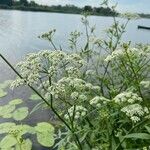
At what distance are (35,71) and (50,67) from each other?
207 millimetres

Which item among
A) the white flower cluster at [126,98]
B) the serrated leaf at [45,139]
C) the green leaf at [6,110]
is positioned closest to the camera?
the white flower cluster at [126,98]

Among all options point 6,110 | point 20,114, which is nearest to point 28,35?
point 6,110

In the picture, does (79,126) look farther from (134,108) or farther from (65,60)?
(134,108)

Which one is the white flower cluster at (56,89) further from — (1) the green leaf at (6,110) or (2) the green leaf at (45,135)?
(1) the green leaf at (6,110)

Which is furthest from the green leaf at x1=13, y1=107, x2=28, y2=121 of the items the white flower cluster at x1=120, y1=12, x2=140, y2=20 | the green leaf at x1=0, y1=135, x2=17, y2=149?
the white flower cluster at x1=120, y1=12, x2=140, y2=20

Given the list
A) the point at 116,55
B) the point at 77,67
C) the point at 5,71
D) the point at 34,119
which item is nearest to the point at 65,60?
the point at 77,67

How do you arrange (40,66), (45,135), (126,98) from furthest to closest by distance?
(45,135) < (40,66) < (126,98)

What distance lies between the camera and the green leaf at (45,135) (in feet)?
36.4

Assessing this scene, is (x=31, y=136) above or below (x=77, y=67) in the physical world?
below

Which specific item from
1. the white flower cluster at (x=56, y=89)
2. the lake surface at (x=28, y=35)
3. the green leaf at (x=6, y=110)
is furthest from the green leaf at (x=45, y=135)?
the white flower cluster at (x=56, y=89)

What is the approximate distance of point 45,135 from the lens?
37.3ft

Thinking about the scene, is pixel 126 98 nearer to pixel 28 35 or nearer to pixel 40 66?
pixel 40 66

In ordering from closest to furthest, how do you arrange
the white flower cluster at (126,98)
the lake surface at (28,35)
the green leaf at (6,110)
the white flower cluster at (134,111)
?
1. the white flower cluster at (134,111)
2. the white flower cluster at (126,98)
3. the green leaf at (6,110)
4. the lake surface at (28,35)

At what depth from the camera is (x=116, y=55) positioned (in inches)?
206
